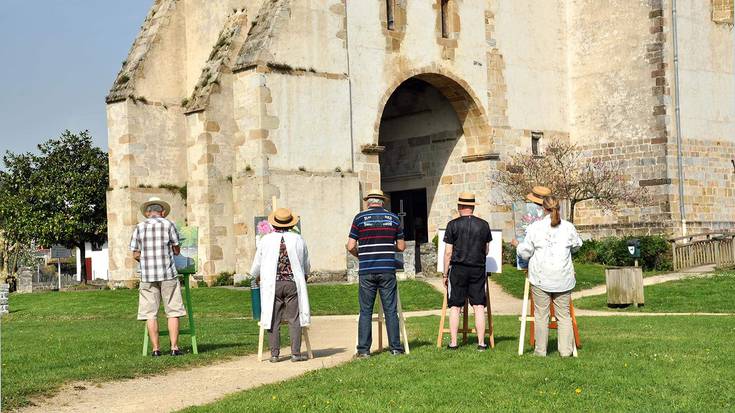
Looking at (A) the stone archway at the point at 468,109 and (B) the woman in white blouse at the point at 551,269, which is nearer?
(B) the woman in white blouse at the point at 551,269

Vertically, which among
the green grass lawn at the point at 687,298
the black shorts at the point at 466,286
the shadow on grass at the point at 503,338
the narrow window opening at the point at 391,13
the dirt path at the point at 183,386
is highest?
the narrow window opening at the point at 391,13

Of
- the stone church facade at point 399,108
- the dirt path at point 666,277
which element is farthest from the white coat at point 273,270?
the stone church facade at point 399,108

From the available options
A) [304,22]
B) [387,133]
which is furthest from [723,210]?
[304,22]

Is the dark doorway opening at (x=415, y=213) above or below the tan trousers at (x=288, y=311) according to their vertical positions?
above

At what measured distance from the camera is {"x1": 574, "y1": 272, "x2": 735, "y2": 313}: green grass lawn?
21.6 meters

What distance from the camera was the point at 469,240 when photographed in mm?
13328

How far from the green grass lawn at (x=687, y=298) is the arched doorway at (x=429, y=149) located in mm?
9465

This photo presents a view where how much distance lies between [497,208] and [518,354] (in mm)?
21417

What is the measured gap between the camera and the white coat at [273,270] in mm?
13094

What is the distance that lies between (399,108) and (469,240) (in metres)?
23.9

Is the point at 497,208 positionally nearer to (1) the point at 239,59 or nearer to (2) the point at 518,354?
(1) the point at 239,59

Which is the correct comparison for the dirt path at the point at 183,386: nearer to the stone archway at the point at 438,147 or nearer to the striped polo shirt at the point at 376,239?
the striped polo shirt at the point at 376,239

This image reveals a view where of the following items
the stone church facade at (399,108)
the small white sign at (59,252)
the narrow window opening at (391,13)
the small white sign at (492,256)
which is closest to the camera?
A: the small white sign at (492,256)

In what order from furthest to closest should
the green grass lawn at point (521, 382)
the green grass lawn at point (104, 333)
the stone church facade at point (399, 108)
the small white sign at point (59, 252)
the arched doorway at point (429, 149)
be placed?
the small white sign at point (59, 252) < the arched doorway at point (429, 149) < the stone church facade at point (399, 108) < the green grass lawn at point (104, 333) < the green grass lawn at point (521, 382)
